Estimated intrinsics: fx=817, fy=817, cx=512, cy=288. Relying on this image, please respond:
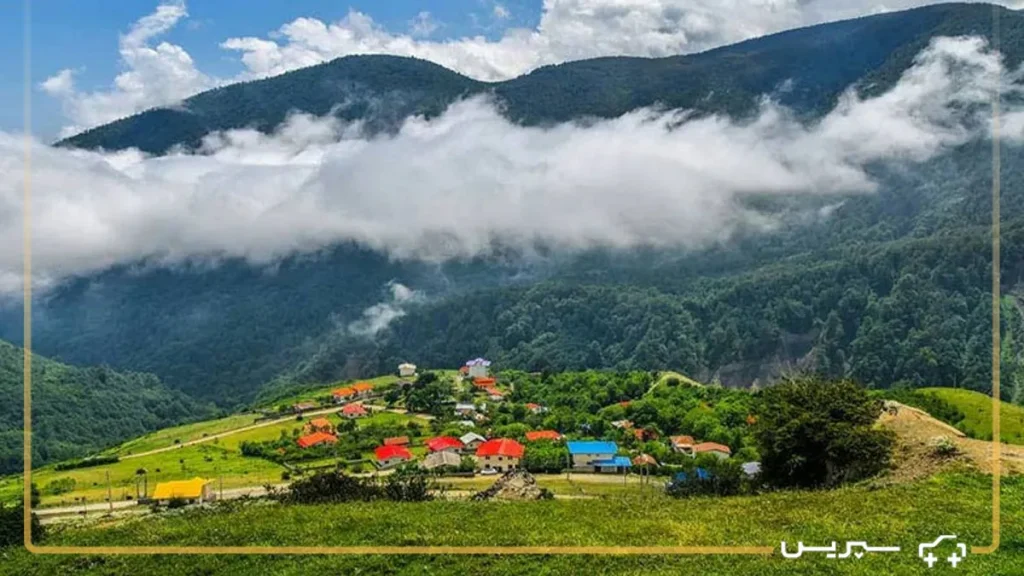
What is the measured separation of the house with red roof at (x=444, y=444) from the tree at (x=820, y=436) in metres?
25.9

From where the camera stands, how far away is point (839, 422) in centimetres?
1562

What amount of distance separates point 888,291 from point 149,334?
87615 millimetres

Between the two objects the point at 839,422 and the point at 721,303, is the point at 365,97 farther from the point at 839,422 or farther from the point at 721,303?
the point at 839,422

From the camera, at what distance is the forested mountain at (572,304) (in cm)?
4919

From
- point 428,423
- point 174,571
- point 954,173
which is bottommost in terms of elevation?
point 428,423

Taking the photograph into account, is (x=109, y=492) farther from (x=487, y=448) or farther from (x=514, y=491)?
(x=514, y=491)

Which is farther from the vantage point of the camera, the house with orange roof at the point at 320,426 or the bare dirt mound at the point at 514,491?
the house with orange roof at the point at 320,426

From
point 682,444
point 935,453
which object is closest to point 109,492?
point 682,444

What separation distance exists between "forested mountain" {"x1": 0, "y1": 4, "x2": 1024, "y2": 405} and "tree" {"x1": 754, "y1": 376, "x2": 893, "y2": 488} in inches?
586

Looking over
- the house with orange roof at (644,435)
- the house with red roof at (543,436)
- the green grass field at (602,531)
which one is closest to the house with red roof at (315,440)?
the house with red roof at (543,436)

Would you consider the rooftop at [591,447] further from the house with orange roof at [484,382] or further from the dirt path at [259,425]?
the house with orange roof at [484,382]

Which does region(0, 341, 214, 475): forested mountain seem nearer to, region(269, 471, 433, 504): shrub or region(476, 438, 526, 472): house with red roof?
region(476, 438, 526, 472): house with red roof

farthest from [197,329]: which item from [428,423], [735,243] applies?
[735,243]

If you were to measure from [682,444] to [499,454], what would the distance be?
38.7 feet
